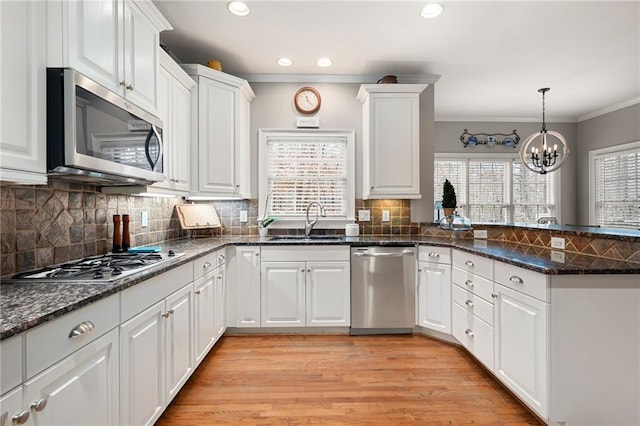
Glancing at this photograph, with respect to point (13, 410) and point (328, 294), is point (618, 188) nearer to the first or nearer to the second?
point (328, 294)

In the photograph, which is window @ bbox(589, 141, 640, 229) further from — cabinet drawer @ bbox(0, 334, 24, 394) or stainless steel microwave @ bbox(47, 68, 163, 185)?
cabinet drawer @ bbox(0, 334, 24, 394)

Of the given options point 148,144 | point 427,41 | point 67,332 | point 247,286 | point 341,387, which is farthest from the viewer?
point 247,286

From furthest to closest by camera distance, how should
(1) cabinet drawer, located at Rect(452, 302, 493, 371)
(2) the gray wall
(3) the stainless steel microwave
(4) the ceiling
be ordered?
(2) the gray wall, (4) the ceiling, (1) cabinet drawer, located at Rect(452, 302, 493, 371), (3) the stainless steel microwave

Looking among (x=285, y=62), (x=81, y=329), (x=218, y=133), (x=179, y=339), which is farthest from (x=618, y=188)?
(x=81, y=329)

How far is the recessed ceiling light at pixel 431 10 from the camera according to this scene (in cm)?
238

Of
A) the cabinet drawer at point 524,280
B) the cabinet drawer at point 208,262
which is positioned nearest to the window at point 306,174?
the cabinet drawer at point 208,262

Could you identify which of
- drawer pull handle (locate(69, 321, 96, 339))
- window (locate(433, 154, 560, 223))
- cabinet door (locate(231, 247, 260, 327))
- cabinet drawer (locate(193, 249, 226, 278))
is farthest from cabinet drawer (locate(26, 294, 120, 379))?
window (locate(433, 154, 560, 223))

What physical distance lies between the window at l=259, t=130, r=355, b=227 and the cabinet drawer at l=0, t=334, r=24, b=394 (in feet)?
8.95

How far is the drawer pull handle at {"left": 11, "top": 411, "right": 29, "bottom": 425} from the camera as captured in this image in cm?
86

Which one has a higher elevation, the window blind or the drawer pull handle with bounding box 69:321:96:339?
the window blind

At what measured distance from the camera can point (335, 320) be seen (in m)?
3.04

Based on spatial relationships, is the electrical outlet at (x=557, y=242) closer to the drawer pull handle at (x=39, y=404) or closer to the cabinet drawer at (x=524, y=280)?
the cabinet drawer at (x=524, y=280)

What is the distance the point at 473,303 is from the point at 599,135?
5.03m

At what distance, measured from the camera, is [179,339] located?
1912mm
